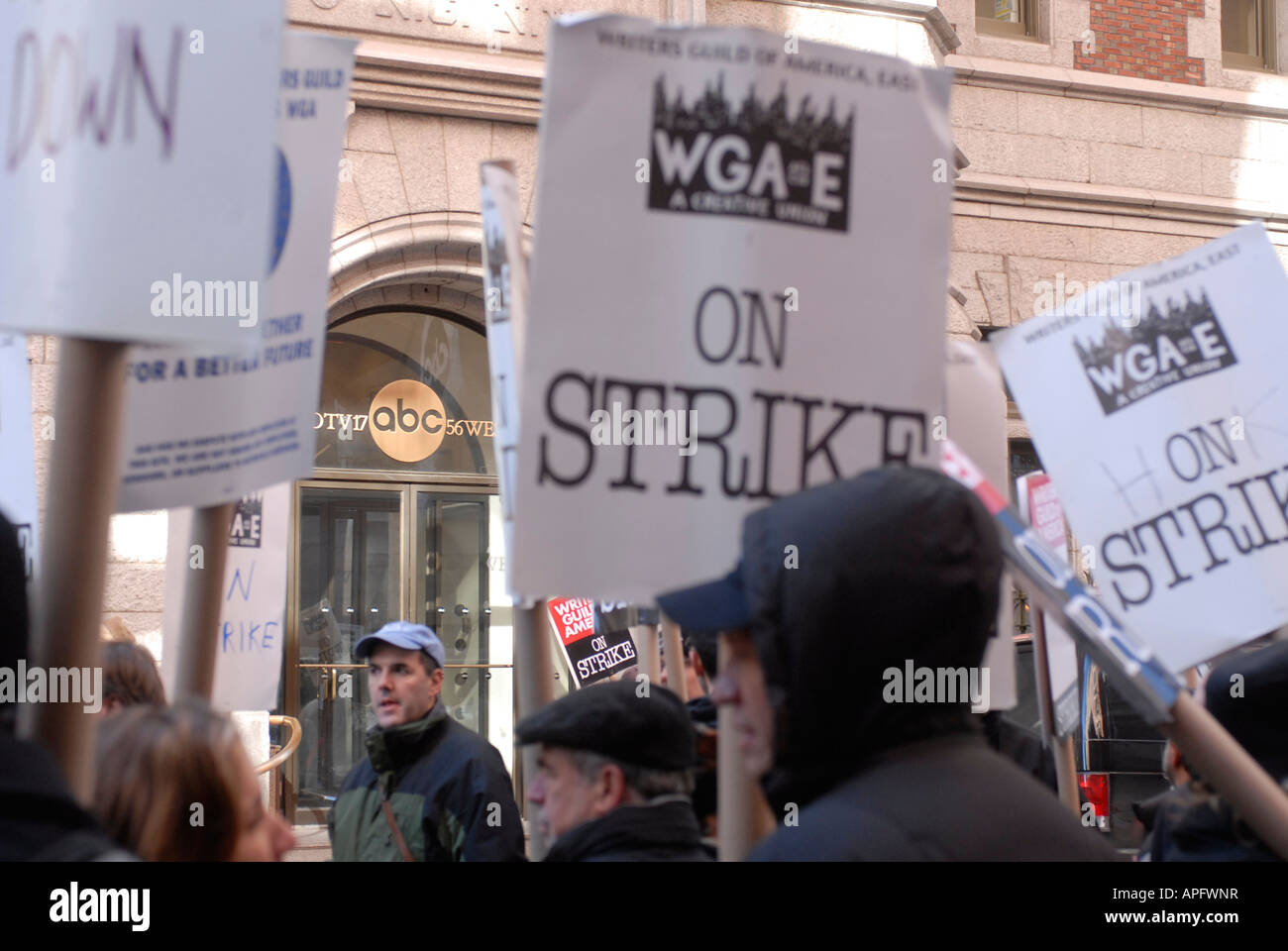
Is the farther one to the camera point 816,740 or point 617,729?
point 617,729

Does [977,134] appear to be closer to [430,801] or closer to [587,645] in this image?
[587,645]

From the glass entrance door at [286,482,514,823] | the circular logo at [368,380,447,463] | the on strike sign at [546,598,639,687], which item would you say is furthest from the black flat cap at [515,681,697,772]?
the circular logo at [368,380,447,463]

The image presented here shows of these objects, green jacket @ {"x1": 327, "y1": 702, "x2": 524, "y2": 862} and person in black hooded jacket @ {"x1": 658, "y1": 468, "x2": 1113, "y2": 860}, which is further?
green jacket @ {"x1": 327, "y1": 702, "x2": 524, "y2": 862}

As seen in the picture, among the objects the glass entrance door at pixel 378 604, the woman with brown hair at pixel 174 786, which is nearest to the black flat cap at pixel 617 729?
the woman with brown hair at pixel 174 786

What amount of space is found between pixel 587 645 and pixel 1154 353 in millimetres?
4562

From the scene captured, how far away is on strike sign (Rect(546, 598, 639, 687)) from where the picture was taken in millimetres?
7543

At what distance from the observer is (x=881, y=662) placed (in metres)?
1.69

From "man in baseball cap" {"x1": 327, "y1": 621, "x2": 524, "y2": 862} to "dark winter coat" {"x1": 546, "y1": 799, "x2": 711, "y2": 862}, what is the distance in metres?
1.20

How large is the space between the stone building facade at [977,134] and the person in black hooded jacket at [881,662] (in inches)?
299

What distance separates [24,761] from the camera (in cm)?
138

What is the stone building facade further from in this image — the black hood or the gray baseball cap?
the black hood

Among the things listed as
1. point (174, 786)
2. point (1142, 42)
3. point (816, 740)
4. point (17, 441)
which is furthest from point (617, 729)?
point (1142, 42)

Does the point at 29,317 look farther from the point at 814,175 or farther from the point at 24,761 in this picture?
the point at 814,175

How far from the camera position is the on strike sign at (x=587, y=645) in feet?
24.7
